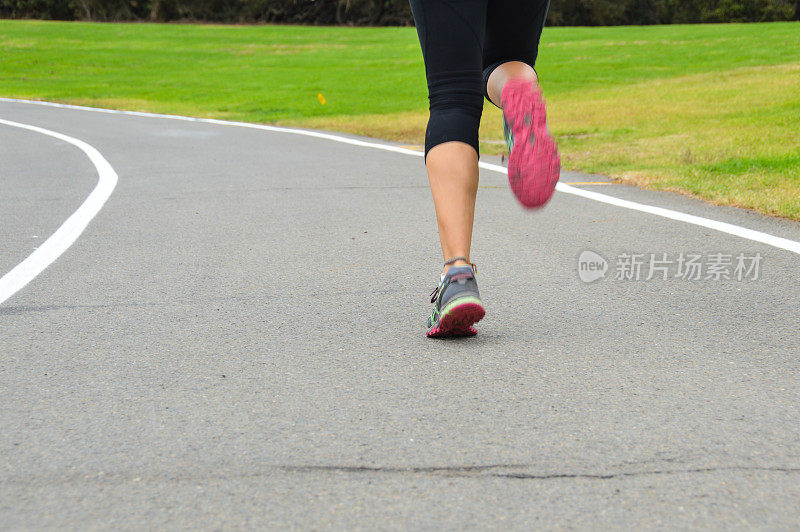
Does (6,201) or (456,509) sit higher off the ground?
(456,509)

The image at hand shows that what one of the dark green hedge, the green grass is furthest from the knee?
the dark green hedge

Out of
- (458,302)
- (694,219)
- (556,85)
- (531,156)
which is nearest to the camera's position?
(531,156)

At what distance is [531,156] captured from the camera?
9.72 feet

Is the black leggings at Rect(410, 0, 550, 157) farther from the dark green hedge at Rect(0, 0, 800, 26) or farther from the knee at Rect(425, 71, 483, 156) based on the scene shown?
the dark green hedge at Rect(0, 0, 800, 26)

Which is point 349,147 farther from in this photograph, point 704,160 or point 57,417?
point 57,417

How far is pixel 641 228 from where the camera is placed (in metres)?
5.40

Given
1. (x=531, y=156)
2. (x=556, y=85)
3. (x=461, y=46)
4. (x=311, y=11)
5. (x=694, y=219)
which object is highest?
(x=461, y=46)

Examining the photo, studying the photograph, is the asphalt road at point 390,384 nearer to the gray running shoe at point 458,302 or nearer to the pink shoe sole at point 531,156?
the gray running shoe at point 458,302

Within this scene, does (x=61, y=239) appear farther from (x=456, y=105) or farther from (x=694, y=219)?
(x=694, y=219)

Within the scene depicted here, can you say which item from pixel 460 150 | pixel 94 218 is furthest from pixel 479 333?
pixel 94 218

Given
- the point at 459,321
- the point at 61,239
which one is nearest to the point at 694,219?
the point at 459,321

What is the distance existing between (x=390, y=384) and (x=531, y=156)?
0.81 meters

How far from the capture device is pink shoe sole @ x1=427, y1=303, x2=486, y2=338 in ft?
10.1

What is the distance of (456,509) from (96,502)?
0.75 m
